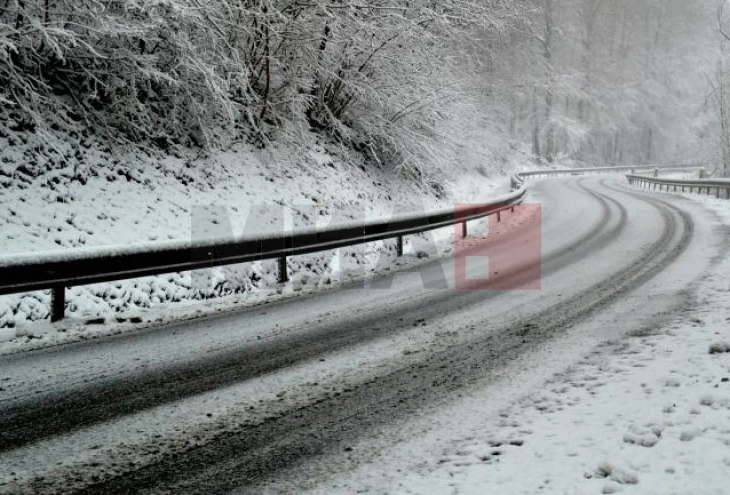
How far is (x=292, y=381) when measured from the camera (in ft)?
14.2

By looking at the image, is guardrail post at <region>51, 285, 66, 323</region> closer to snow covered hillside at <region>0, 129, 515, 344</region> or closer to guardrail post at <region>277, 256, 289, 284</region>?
snow covered hillside at <region>0, 129, 515, 344</region>

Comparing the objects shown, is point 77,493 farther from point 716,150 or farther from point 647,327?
point 716,150

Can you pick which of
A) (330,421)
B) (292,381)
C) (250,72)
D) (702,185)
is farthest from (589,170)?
(330,421)

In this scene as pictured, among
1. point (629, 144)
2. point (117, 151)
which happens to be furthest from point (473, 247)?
point (629, 144)

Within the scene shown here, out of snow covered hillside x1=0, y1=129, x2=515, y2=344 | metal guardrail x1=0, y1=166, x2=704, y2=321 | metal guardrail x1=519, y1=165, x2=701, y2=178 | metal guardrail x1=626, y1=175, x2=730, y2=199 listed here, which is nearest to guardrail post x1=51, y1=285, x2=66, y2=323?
metal guardrail x1=0, y1=166, x2=704, y2=321

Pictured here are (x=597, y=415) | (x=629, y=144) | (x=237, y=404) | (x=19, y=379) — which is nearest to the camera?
(x=597, y=415)

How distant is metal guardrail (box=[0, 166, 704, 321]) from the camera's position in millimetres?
5844

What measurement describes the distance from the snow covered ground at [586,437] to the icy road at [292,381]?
0.08m

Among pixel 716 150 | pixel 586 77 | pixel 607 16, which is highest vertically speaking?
pixel 607 16

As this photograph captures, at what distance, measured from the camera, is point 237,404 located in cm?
386

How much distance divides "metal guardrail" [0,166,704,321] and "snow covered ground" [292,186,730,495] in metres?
4.74

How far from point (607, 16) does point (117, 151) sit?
64549 millimetres

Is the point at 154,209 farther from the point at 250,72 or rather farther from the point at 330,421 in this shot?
the point at 330,421

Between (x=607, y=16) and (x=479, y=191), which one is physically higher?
(x=607, y=16)
